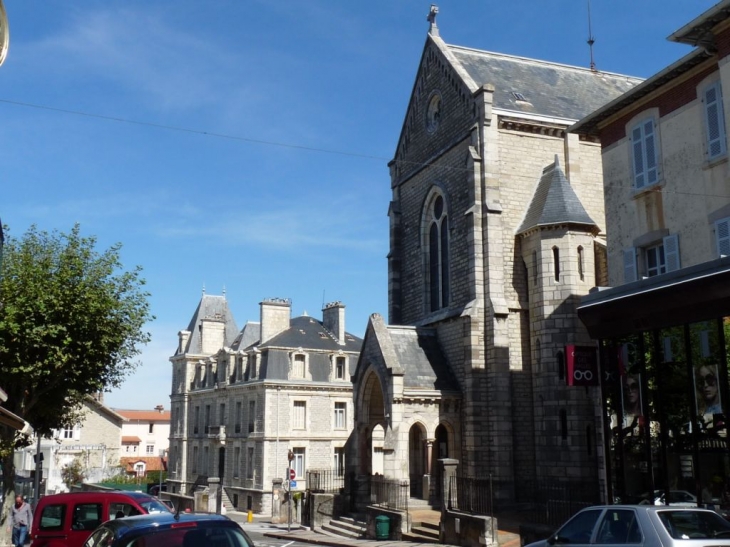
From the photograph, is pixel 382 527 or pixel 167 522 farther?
pixel 382 527

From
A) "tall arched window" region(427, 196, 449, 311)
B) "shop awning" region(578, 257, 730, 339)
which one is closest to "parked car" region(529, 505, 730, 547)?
"shop awning" region(578, 257, 730, 339)

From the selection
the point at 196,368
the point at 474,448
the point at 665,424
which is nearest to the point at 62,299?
the point at 474,448

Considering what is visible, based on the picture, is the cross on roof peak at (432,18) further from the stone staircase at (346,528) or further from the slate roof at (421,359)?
the stone staircase at (346,528)

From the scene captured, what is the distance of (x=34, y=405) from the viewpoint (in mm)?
23734

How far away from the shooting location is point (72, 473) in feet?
177

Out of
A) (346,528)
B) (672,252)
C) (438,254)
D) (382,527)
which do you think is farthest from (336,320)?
(672,252)

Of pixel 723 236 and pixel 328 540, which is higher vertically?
pixel 723 236

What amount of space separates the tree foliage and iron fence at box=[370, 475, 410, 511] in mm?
8616

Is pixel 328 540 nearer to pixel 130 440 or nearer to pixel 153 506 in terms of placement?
pixel 153 506

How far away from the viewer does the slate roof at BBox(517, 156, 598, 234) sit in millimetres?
24828

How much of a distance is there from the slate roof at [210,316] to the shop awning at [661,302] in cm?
4242

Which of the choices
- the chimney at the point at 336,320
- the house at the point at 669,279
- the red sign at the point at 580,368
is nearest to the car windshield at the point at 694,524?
the house at the point at 669,279

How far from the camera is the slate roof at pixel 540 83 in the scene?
28.9 meters

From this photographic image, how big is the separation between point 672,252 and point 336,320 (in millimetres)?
33376
